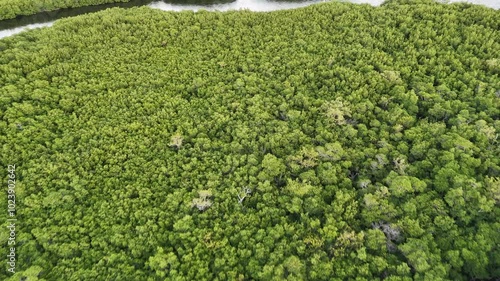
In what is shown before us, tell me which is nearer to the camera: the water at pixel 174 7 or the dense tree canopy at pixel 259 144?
the dense tree canopy at pixel 259 144

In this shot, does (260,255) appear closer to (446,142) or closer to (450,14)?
(446,142)

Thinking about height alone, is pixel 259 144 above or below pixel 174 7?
below

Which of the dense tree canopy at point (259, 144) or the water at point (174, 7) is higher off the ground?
the water at point (174, 7)

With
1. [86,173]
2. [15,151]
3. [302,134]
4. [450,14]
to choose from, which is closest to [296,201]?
[302,134]

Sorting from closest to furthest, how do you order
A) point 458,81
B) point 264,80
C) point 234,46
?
1. point 458,81
2. point 264,80
3. point 234,46

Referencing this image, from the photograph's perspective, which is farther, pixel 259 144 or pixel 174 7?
pixel 174 7

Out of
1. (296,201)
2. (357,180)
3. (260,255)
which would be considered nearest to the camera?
(260,255)

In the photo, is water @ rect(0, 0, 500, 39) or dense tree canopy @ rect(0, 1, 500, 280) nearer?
dense tree canopy @ rect(0, 1, 500, 280)

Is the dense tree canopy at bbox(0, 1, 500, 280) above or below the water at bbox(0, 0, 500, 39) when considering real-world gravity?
below
